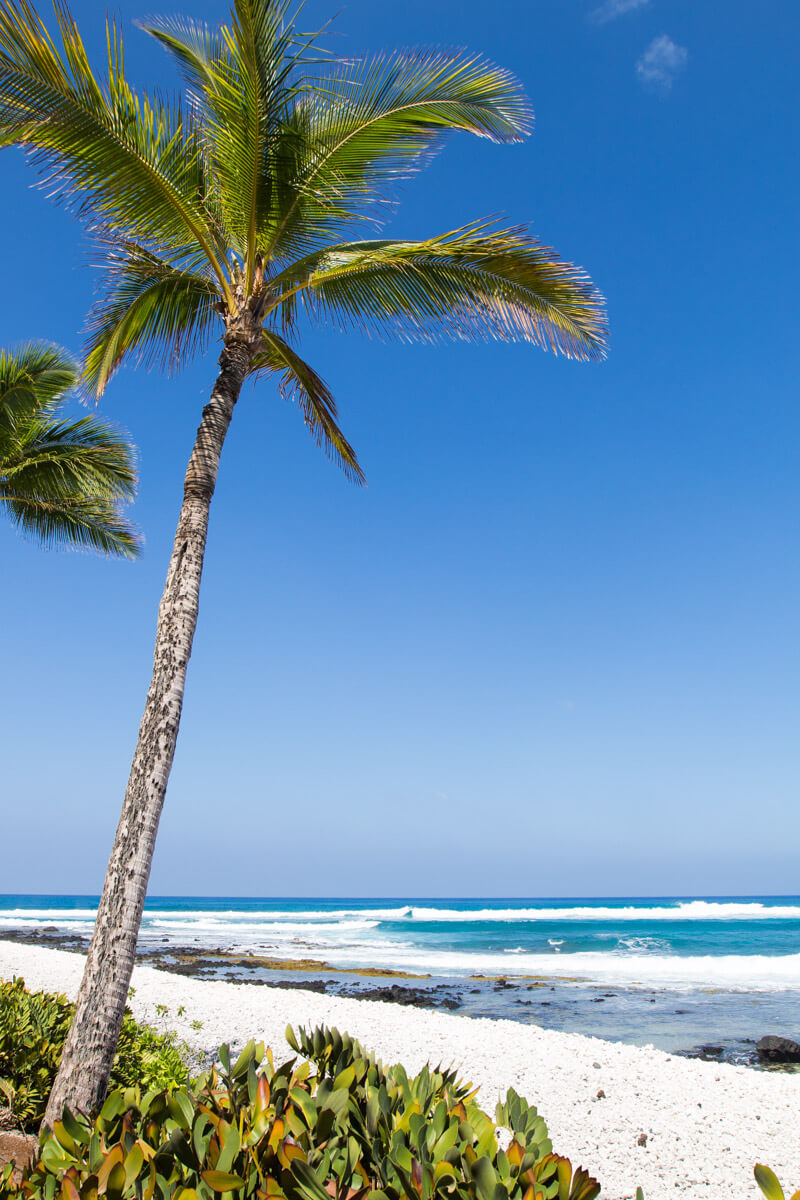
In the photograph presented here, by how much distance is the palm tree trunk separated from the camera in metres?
3.96

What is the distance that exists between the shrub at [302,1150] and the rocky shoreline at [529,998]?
10.1 meters

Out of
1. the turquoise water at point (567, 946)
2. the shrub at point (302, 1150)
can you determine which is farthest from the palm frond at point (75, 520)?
the turquoise water at point (567, 946)

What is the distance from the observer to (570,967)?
24172 mm

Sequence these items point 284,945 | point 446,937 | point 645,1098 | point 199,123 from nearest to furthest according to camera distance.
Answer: point 199,123
point 645,1098
point 284,945
point 446,937

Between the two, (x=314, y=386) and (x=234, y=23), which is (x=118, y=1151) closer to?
(x=314, y=386)

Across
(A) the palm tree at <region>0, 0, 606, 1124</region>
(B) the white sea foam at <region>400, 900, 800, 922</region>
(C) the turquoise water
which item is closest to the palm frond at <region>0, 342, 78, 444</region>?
(A) the palm tree at <region>0, 0, 606, 1124</region>

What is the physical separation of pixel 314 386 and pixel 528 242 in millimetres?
2378

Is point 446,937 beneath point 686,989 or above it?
beneath

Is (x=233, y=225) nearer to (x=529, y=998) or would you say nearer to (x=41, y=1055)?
(x=41, y=1055)

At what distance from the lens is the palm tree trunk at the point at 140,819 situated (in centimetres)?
396

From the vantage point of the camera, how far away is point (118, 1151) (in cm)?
215

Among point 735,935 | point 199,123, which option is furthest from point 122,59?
point 735,935

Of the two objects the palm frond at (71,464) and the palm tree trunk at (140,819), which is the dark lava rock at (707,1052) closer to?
the palm tree trunk at (140,819)

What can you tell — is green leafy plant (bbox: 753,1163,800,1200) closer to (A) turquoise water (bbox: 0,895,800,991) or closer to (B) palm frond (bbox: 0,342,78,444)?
(B) palm frond (bbox: 0,342,78,444)
